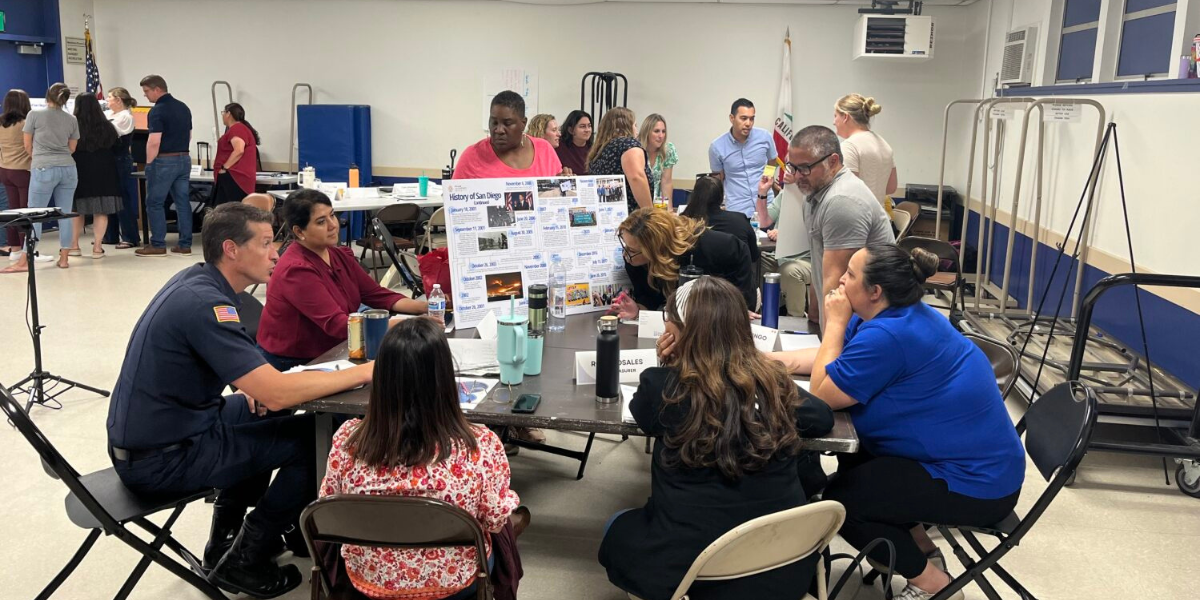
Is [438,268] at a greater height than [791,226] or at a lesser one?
lesser

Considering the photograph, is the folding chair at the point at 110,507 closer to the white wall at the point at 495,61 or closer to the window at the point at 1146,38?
the window at the point at 1146,38

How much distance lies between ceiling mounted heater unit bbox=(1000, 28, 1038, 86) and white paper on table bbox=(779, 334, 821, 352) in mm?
4819

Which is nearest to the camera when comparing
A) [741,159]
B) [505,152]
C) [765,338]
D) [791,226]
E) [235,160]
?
[765,338]

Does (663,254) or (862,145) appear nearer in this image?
(663,254)

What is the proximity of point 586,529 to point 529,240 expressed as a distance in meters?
1.13

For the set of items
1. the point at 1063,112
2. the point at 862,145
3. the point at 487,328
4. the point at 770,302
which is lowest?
the point at 487,328

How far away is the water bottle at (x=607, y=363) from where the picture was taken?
98.0 inches

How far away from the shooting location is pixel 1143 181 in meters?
4.67

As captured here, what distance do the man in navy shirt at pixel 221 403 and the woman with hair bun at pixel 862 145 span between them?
3.42 meters

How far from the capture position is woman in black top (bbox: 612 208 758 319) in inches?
137

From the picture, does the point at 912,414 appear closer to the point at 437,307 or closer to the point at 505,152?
the point at 437,307

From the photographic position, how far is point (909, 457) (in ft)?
8.31

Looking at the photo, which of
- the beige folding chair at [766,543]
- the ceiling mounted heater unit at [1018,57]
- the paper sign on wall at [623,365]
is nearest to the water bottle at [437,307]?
the paper sign on wall at [623,365]

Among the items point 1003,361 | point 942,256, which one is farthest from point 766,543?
point 942,256
